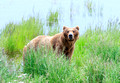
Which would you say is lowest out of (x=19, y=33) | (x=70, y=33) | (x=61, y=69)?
(x=61, y=69)

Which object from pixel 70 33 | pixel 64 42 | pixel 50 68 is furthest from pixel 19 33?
pixel 50 68

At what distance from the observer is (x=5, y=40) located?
8.27 metres

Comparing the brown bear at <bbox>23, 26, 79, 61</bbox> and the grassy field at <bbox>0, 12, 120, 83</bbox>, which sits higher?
the brown bear at <bbox>23, 26, 79, 61</bbox>

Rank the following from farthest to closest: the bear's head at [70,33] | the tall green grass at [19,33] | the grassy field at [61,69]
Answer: the tall green grass at [19,33], the bear's head at [70,33], the grassy field at [61,69]

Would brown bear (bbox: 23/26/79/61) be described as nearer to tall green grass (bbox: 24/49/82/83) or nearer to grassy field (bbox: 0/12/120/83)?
grassy field (bbox: 0/12/120/83)

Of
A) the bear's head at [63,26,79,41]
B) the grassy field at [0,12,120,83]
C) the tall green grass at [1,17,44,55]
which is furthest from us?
the tall green grass at [1,17,44,55]

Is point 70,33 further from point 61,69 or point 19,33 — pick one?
point 19,33

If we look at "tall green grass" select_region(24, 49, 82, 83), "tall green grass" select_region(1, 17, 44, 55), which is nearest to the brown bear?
"tall green grass" select_region(24, 49, 82, 83)

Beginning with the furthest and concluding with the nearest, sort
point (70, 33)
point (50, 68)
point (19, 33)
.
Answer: point (19, 33), point (70, 33), point (50, 68)

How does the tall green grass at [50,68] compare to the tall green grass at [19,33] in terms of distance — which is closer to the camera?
the tall green grass at [50,68]

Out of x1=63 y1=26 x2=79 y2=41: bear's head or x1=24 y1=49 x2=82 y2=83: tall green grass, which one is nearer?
x1=24 y1=49 x2=82 y2=83: tall green grass

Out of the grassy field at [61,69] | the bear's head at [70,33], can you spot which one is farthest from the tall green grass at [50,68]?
the bear's head at [70,33]

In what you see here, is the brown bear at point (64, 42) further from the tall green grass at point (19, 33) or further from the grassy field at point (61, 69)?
the tall green grass at point (19, 33)

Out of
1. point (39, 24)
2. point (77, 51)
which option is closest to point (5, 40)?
point (39, 24)
